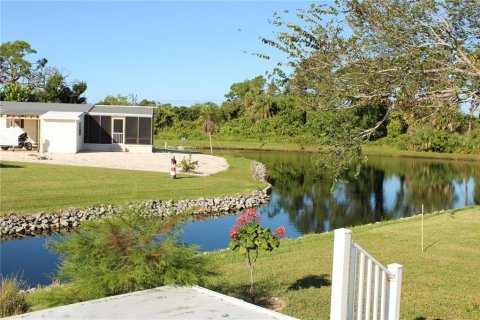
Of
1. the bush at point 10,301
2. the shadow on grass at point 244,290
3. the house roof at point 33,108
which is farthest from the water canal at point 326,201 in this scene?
the house roof at point 33,108

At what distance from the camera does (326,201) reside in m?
23.5

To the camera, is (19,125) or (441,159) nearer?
(19,125)

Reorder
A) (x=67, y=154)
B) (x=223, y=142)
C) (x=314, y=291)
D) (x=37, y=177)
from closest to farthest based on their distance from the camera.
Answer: (x=314, y=291) → (x=37, y=177) → (x=67, y=154) → (x=223, y=142)

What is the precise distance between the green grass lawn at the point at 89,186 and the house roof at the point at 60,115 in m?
6.35

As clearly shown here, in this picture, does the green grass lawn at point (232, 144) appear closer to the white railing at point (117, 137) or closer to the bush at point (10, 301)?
the white railing at point (117, 137)

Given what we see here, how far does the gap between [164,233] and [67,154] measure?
2640cm

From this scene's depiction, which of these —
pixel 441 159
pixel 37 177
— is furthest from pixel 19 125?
pixel 441 159

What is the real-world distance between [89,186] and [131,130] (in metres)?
14.7

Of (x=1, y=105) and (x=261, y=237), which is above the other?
(x=1, y=105)

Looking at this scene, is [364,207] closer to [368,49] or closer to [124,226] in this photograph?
[368,49]

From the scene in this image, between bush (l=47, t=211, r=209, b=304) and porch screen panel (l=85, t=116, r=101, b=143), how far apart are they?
1153 inches

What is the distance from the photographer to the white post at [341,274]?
4.01 metres

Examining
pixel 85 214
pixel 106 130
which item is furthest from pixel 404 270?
pixel 106 130

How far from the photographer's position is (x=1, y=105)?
115ft
